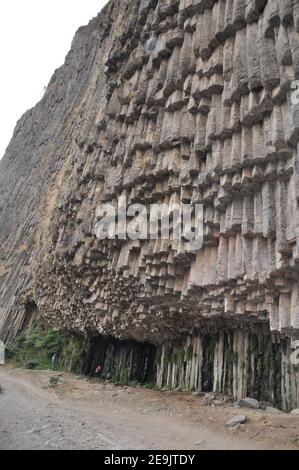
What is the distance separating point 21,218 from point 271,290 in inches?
878

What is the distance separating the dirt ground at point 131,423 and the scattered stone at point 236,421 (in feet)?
0.32

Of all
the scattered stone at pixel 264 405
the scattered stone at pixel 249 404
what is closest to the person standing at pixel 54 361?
the scattered stone at pixel 249 404

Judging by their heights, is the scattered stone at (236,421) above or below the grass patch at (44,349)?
below

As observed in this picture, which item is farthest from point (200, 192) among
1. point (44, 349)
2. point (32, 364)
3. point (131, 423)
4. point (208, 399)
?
point (44, 349)

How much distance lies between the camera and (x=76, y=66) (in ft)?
91.8

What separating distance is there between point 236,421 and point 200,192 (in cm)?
389

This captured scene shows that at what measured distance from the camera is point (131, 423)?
6.96 meters

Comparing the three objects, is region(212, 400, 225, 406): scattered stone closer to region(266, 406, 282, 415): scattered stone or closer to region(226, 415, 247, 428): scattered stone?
region(266, 406, 282, 415): scattered stone

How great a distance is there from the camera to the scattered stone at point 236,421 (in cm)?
617

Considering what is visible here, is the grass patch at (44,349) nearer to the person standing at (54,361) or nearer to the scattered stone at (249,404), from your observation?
the person standing at (54,361)

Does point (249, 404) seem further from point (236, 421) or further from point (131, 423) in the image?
point (131, 423)

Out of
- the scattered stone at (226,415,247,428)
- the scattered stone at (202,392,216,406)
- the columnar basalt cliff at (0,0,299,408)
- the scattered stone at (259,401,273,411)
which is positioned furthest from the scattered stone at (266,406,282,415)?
the scattered stone at (202,392,216,406)
